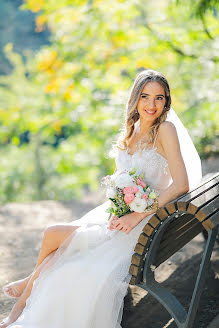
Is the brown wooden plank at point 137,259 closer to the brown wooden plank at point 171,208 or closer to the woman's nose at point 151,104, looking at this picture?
the brown wooden plank at point 171,208

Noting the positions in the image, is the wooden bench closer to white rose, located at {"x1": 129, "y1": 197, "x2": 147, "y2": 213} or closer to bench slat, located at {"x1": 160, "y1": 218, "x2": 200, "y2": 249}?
bench slat, located at {"x1": 160, "y1": 218, "x2": 200, "y2": 249}

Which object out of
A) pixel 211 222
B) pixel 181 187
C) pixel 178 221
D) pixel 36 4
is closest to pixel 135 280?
pixel 178 221

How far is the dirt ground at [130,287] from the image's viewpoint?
2.90 meters

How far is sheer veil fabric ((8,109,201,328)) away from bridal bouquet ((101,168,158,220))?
0.16 meters

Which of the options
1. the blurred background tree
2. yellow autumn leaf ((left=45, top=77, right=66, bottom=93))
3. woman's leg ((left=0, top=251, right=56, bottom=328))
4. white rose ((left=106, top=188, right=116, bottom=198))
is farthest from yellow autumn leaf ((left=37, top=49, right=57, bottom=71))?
woman's leg ((left=0, top=251, right=56, bottom=328))

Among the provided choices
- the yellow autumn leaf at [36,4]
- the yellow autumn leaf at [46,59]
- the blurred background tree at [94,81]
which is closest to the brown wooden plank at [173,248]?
the blurred background tree at [94,81]

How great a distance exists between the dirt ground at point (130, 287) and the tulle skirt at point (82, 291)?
434mm

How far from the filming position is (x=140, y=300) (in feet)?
10.3

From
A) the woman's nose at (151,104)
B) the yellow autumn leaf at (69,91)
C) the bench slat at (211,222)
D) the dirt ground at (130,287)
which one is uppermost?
the yellow autumn leaf at (69,91)

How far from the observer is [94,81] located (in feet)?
24.2

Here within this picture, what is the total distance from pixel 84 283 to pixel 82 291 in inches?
1.8

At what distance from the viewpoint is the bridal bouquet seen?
2627 millimetres

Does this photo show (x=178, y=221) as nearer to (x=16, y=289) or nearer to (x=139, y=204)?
(x=139, y=204)

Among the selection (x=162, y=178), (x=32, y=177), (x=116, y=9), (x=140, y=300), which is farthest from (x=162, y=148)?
(x=32, y=177)
